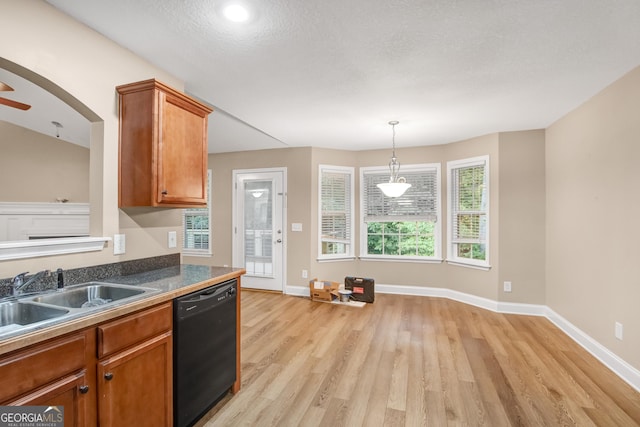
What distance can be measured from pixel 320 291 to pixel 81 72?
372 centimetres

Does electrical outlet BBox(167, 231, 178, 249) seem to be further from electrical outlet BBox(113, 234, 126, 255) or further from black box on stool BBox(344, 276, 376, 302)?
black box on stool BBox(344, 276, 376, 302)

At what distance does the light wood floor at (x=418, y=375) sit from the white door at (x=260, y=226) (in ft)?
4.07

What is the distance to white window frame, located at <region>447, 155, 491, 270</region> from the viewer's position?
4258 mm

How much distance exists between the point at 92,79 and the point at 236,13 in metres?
1.00

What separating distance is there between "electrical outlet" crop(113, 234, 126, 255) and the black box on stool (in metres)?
3.26

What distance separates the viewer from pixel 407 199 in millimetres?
5016

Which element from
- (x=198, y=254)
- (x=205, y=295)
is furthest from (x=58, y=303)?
(x=198, y=254)

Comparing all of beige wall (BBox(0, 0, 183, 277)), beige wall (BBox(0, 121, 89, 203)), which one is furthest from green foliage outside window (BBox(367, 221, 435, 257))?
beige wall (BBox(0, 121, 89, 203))

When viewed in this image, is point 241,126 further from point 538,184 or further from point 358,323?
point 538,184

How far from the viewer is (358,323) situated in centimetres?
373

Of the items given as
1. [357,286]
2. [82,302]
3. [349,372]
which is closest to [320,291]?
[357,286]

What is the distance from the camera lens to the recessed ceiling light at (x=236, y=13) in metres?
1.66

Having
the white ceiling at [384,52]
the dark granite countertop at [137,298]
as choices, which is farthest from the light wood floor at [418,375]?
the white ceiling at [384,52]

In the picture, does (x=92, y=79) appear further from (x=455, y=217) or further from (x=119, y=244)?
(x=455, y=217)
